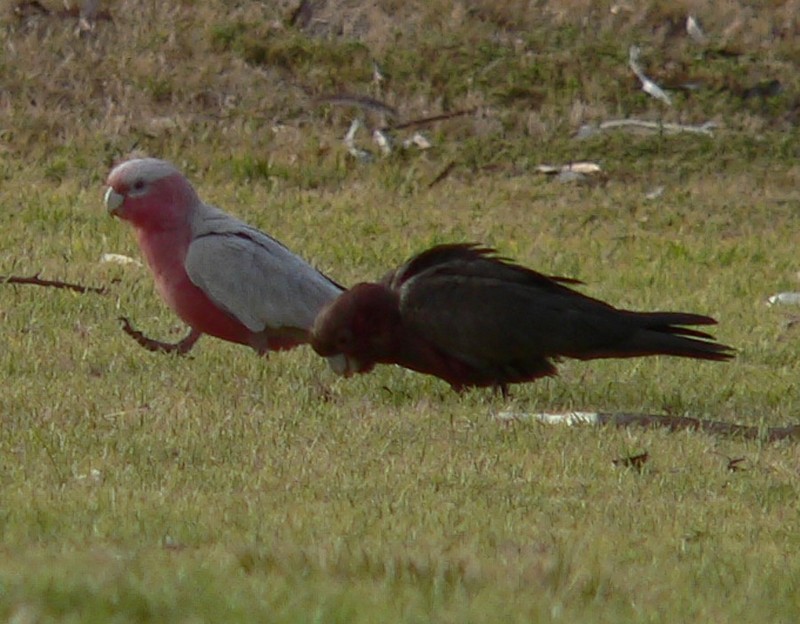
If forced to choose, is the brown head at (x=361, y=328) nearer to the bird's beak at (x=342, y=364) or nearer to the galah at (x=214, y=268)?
the bird's beak at (x=342, y=364)

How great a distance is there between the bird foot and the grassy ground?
0.31 ft

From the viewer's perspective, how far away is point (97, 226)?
10.5 m

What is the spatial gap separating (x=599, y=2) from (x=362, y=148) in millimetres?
2907

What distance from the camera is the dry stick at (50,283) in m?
8.23

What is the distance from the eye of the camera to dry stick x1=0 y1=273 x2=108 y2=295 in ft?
27.0

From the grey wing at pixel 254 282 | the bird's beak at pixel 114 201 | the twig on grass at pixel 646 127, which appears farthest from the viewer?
the twig on grass at pixel 646 127

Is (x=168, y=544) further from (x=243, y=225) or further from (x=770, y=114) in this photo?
(x=770, y=114)

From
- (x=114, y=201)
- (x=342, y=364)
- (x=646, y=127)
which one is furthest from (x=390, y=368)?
(x=646, y=127)

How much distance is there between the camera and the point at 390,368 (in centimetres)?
761

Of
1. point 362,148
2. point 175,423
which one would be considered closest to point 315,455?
point 175,423

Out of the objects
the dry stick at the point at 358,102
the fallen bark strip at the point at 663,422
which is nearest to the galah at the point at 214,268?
the fallen bark strip at the point at 663,422

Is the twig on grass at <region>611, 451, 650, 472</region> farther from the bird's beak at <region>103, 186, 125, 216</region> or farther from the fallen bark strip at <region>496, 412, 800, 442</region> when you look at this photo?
Answer: the bird's beak at <region>103, 186, 125, 216</region>

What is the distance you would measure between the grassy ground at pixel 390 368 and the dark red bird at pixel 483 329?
162 millimetres

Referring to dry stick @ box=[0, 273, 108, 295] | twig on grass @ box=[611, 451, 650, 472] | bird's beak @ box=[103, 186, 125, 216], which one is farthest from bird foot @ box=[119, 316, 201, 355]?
twig on grass @ box=[611, 451, 650, 472]
